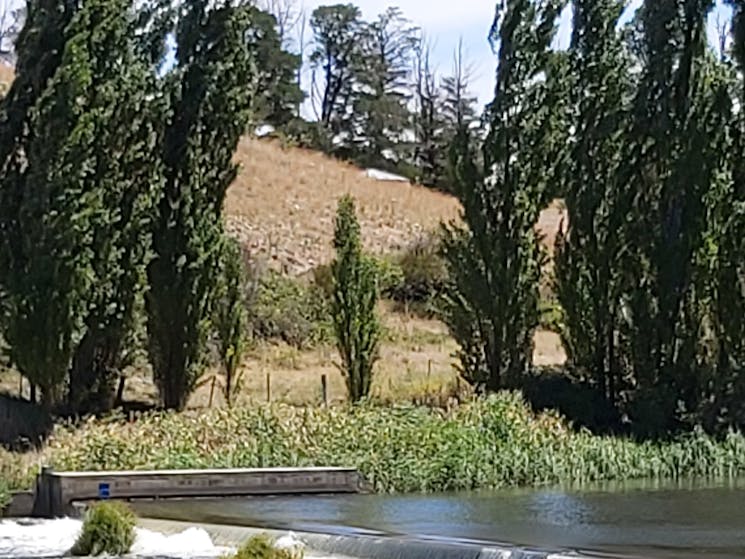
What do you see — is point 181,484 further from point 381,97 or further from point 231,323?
point 381,97

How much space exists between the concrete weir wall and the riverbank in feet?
3.25

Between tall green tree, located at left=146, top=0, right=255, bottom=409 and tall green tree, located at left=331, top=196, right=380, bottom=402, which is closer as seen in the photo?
tall green tree, located at left=146, top=0, right=255, bottom=409

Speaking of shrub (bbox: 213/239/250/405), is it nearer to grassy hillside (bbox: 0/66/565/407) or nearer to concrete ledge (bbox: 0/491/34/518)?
grassy hillside (bbox: 0/66/565/407)

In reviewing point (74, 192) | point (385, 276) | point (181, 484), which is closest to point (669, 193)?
point (74, 192)

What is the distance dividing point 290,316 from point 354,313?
1046cm

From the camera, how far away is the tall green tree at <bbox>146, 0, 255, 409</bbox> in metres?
31.1

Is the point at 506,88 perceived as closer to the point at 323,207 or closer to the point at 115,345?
the point at 115,345

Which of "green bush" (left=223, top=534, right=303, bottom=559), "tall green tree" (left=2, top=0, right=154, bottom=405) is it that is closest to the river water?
"green bush" (left=223, top=534, right=303, bottom=559)

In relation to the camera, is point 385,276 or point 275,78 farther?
point 275,78

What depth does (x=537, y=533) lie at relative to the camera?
61.0 ft

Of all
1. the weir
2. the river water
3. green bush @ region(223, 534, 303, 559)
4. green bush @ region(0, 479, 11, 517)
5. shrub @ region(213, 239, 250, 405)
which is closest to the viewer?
green bush @ region(223, 534, 303, 559)

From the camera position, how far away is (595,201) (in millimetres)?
33438

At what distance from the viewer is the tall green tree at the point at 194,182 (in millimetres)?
31062

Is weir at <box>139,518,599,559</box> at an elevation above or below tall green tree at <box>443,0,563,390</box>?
below
